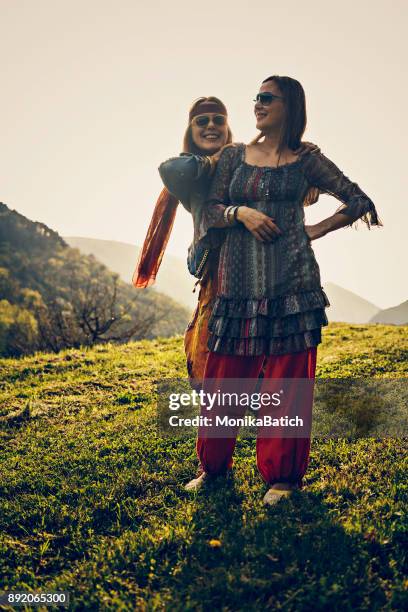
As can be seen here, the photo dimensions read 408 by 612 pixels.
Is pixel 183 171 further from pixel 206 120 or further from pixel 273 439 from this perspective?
pixel 273 439

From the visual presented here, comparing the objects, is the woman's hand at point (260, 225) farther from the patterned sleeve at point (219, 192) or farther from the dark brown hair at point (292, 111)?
the dark brown hair at point (292, 111)

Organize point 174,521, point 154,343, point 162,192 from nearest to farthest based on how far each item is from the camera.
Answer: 1. point 174,521
2. point 162,192
3. point 154,343

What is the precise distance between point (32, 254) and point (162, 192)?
52.8 meters

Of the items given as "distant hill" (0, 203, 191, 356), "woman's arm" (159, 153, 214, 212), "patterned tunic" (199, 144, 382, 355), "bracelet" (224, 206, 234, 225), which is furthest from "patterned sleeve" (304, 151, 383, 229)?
"distant hill" (0, 203, 191, 356)

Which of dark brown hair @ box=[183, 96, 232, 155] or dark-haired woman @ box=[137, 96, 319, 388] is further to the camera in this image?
dark brown hair @ box=[183, 96, 232, 155]

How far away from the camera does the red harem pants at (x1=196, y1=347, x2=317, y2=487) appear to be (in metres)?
2.85

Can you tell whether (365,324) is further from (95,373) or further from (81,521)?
(81,521)

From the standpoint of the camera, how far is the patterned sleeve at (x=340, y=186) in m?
2.87

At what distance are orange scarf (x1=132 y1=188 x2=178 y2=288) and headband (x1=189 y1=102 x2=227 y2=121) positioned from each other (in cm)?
59

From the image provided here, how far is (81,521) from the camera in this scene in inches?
116

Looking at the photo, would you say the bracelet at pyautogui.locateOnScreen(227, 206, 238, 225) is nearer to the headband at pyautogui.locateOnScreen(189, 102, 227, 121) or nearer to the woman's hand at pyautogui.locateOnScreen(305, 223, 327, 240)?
the woman's hand at pyautogui.locateOnScreen(305, 223, 327, 240)

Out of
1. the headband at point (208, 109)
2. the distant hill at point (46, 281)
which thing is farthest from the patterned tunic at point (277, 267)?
the distant hill at point (46, 281)

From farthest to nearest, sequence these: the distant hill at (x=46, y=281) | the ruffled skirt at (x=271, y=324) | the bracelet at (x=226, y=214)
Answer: the distant hill at (x=46, y=281) < the bracelet at (x=226, y=214) < the ruffled skirt at (x=271, y=324)

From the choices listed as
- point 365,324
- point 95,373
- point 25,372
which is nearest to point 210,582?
point 95,373
